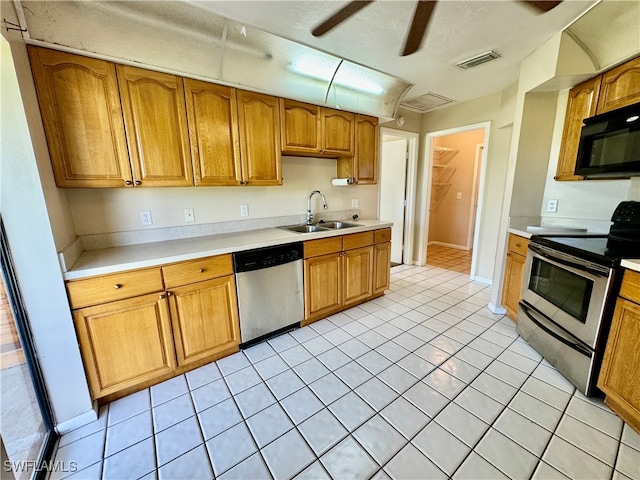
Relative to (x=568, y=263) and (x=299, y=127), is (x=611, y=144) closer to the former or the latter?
(x=568, y=263)

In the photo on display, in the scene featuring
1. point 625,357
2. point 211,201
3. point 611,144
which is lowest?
point 625,357

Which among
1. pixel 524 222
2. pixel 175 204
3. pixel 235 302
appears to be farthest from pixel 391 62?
pixel 235 302

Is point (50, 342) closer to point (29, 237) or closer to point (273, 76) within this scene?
point (29, 237)

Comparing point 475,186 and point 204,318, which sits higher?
point 475,186

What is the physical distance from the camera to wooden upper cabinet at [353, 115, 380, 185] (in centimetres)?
311

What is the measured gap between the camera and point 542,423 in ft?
5.07

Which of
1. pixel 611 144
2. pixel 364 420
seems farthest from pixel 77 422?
pixel 611 144

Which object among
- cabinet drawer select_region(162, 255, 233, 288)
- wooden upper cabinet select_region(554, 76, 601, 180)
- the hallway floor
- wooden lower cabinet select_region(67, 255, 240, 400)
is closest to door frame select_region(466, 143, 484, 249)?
the hallway floor

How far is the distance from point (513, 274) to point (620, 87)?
5.42 ft

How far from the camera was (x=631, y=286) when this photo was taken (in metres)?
1.47

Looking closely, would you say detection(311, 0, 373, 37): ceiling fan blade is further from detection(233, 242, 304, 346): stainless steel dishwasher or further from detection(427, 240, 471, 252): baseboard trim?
detection(427, 240, 471, 252): baseboard trim

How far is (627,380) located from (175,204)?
3262mm

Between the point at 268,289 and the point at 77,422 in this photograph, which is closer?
the point at 77,422

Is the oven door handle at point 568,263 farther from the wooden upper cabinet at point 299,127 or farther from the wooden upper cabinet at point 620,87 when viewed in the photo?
the wooden upper cabinet at point 299,127
